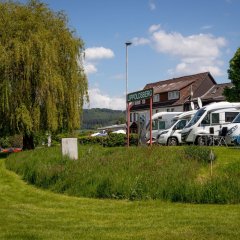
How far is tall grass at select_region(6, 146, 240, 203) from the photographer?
11820mm

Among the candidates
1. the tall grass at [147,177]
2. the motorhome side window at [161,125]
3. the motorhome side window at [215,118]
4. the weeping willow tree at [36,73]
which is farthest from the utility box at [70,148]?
the motorhome side window at [161,125]

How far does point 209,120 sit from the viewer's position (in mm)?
25547

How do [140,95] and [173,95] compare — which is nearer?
[140,95]

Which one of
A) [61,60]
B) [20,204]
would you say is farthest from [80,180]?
[61,60]

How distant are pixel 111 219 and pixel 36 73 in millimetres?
22249

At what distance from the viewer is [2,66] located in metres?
30.1

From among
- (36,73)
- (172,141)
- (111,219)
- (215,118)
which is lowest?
(111,219)

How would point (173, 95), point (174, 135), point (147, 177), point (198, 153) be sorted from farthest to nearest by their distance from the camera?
point (173, 95)
point (174, 135)
point (198, 153)
point (147, 177)

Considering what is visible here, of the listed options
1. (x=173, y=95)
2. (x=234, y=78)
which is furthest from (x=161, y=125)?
(x=173, y=95)

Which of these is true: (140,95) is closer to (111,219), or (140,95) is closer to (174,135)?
(174,135)

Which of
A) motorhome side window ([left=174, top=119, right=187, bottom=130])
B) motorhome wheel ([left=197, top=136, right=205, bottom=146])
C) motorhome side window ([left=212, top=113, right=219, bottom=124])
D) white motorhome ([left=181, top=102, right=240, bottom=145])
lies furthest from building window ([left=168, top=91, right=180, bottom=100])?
motorhome wheel ([left=197, top=136, right=205, bottom=146])

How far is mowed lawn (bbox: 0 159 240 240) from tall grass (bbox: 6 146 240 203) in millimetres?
583

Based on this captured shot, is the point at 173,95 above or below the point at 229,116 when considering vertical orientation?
above

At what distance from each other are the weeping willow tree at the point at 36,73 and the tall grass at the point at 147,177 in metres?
13.9
